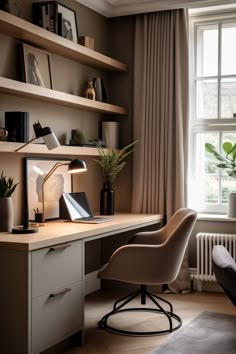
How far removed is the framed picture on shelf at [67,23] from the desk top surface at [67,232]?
1517 millimetres

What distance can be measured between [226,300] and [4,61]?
106 inches

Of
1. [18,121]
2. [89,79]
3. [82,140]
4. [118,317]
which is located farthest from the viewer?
[89,79]

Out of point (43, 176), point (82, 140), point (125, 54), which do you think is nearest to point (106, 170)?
point (82, 140)

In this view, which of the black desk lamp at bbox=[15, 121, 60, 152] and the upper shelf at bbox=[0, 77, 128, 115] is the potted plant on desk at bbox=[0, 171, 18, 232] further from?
the upper shelf at bbox=[0, 77, 128, 115]

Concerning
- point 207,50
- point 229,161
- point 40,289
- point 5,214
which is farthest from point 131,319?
point 207,50

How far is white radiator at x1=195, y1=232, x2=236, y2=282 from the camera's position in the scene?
4.80 metres

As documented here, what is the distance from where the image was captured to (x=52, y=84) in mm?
4340

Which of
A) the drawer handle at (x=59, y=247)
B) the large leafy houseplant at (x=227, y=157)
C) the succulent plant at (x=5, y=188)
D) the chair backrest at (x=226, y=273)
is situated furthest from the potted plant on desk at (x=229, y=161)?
the succulent plant at (x=5, y=188)

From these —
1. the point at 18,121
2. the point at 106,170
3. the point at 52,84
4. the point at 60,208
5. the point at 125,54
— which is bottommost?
the point at 60,208

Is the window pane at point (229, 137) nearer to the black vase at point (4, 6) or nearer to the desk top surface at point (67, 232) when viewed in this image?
the desk top surface at point (67, 232)

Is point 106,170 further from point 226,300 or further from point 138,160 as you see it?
point 226,300

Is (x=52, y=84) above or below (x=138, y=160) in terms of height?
above

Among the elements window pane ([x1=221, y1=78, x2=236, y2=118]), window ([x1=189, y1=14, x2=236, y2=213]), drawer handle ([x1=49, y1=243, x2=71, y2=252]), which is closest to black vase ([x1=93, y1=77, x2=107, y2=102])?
window ([x1=189, y1=14, x2=236, y2=213])

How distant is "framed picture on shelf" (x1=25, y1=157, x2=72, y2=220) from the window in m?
1.33
